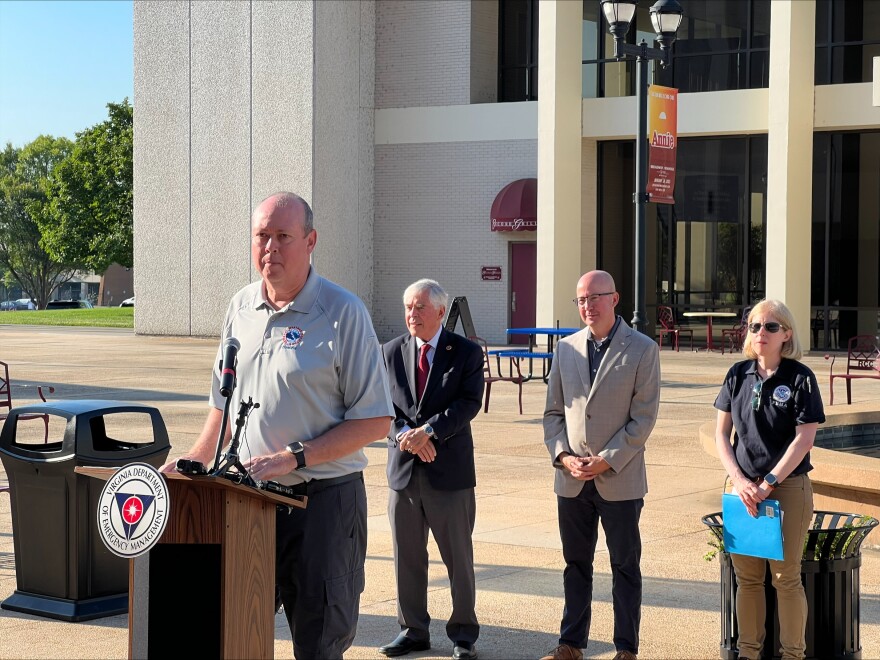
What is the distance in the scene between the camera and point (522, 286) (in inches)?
1305

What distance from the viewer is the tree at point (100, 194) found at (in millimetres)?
64312

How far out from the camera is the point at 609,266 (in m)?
33.4

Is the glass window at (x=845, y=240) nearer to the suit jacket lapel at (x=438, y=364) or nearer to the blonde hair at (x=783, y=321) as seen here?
the suit jacket lapel at (x=438, y=364)

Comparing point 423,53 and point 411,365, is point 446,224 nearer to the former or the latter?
point 423,53

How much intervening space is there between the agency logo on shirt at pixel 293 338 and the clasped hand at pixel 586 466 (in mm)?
2064

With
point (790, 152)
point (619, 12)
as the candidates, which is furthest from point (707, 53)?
point (619, 12)

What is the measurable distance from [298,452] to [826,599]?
286 centimetres

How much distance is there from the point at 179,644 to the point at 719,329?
2861 cm

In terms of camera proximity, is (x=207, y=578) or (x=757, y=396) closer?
(x=207, y=578)

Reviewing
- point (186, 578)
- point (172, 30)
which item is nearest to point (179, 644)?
point (186, 578)

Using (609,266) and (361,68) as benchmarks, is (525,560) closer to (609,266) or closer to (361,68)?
(609,266)

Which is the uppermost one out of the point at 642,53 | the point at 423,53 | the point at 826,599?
the point at 423,53

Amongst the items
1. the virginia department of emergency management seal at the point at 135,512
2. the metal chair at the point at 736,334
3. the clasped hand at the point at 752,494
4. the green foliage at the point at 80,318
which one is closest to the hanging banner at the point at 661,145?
the metal chair at the point at 736,334

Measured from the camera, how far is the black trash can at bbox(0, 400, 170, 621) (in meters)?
6.88
